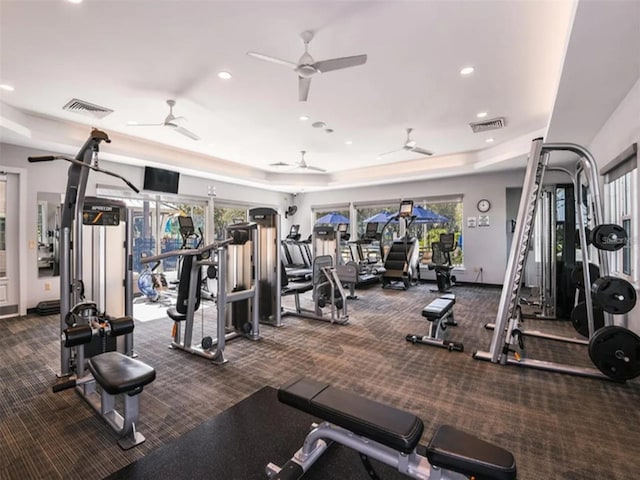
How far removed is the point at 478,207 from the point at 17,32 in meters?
8.46

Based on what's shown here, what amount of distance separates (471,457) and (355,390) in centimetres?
159

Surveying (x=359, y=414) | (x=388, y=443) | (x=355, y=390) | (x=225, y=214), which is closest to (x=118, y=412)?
(x=355, y=390)

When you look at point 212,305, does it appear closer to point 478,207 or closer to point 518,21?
point 518,21

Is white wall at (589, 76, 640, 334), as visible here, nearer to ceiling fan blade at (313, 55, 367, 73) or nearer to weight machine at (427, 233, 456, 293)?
ceiling fan blade at (313, 55, 367, 73)

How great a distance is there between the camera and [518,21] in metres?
2.63

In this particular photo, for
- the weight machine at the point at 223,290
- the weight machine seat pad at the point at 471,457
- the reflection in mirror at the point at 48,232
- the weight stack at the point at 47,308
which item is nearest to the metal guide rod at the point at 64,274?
the weight machine at the point at 223,290

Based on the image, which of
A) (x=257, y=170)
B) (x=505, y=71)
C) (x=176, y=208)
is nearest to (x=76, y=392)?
(x=505, y=71)

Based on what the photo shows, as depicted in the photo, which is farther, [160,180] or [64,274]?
[160,180]

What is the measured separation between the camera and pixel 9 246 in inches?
203

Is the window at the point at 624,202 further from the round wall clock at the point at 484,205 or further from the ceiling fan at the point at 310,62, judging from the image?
the round wall clock at the point at 484,205

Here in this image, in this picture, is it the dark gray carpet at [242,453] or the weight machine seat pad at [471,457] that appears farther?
the dark gray carpet at [242,453]

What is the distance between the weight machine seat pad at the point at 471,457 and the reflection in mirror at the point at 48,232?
6.52 meters

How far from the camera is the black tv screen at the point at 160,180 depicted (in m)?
6.78

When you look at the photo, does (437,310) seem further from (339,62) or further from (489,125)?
(489,125)
